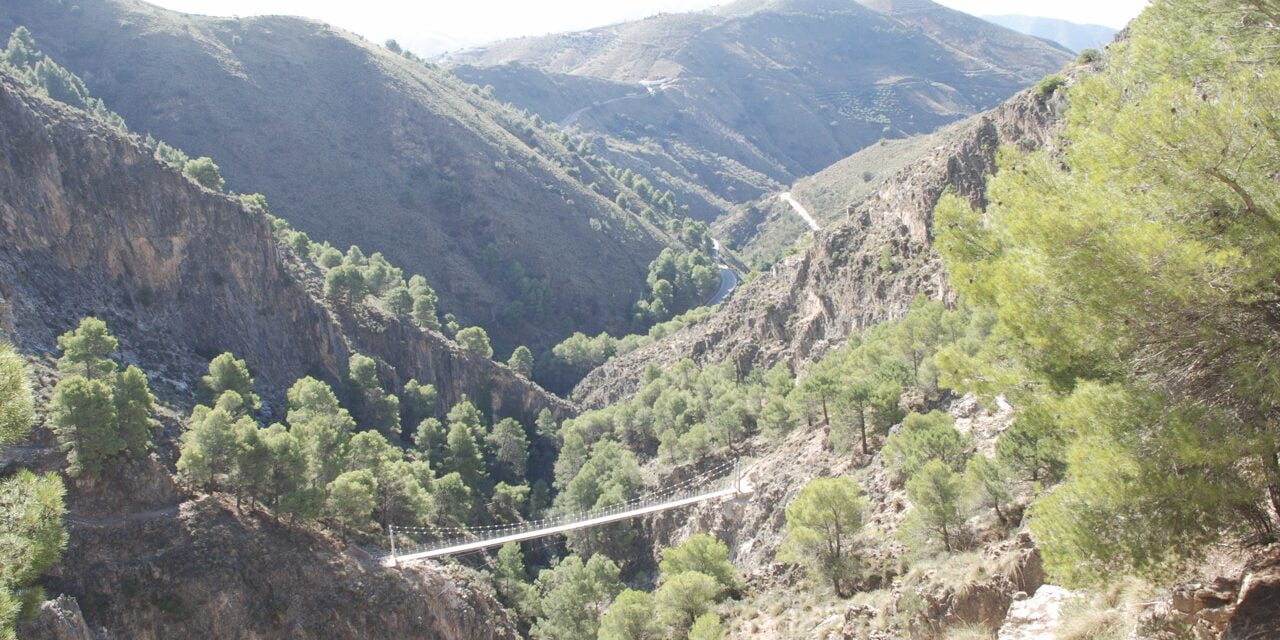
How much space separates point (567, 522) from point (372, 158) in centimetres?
8800

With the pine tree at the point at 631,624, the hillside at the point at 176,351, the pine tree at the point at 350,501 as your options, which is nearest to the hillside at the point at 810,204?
the hillside at the point at 176,351

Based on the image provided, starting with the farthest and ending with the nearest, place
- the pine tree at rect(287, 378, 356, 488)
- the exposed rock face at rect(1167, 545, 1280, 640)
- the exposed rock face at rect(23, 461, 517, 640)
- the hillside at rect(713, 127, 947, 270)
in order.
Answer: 1. the hillside at rect(713, 127, 947, 270)
2. the pine tree at rect(287, 378, 356, 488)
3. the exposed rock face at rect(23, 461, 517, 640)
4. the exposed rock face at rect(1167, 545, 1280, 640)

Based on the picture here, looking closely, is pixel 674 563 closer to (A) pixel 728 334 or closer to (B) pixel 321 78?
(A) pixel 728 334

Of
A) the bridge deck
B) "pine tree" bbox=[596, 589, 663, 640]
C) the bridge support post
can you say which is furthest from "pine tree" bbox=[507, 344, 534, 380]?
"pine tree" bbox=[596, 589, 663, 640]

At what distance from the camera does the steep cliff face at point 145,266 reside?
2153 inches

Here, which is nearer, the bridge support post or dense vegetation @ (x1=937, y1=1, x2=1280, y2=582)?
dense vegetation @ (x1=937, y1=1, x2=1280, y2=582)

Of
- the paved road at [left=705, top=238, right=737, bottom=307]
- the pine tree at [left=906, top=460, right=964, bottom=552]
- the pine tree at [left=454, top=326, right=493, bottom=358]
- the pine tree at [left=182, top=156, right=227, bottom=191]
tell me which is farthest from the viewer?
the paved road at [left=705, top=238, right=737, bottom=307]

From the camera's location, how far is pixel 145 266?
6334cm

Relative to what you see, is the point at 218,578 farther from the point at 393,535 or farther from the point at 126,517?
the point at 393,535

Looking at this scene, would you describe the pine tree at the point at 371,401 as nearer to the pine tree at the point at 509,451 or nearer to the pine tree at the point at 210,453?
the pine tree at the point at 509,451

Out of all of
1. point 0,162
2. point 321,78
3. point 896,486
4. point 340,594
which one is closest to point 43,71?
point 321,78

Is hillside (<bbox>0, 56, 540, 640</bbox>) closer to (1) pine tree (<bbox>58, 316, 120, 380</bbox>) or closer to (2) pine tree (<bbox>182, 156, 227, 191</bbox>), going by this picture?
(1) pine tree (<bbox>58, 316, 120, 380</bbox>)

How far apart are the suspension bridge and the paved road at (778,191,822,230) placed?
84.3m

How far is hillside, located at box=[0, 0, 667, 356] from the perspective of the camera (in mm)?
115375
